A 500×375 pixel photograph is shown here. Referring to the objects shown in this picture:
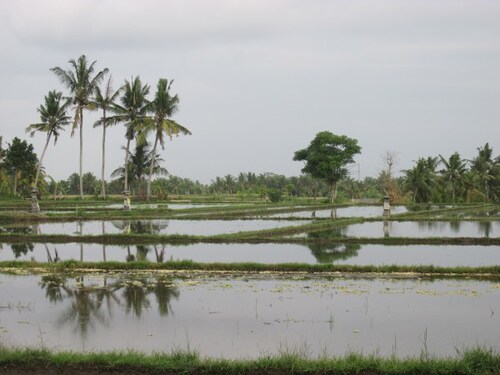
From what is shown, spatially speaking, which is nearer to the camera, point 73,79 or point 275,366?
point 275,366

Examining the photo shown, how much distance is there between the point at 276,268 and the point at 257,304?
2.99 meters

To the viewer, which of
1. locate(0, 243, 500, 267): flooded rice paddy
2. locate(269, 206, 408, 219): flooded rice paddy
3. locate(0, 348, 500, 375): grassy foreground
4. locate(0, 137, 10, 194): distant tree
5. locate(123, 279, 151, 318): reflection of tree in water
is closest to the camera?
locate(0, 348, 500, 375): grassy foreground

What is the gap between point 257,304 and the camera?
27.8 ft

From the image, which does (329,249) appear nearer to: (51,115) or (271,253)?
(271,253)

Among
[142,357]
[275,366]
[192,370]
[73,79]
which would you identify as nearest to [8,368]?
[142,357]

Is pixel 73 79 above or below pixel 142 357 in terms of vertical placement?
above

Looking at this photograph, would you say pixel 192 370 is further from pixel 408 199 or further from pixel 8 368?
pixel 408 199

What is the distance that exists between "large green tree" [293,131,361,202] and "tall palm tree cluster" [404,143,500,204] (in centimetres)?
511

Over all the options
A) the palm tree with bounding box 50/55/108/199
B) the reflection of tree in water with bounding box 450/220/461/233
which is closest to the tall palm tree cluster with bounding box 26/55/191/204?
the palm tree with bounding box 50/55/108/199

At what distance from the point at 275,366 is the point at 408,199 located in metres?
42.0

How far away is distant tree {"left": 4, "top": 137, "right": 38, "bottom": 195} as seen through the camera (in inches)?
1484

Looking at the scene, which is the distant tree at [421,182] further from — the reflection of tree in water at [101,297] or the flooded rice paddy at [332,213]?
the reflection of tree in water at [101,297]

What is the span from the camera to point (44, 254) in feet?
46.9

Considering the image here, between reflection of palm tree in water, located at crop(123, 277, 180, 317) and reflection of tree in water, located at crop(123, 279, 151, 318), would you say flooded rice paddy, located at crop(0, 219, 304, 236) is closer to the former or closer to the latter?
reflection of palm tree in water, located at crop(123, 277, 180, 317)
